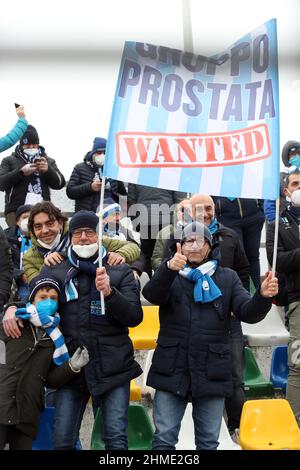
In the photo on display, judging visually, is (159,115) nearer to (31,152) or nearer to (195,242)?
(195,242)

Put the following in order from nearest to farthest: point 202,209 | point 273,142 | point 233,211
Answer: point 273,142, point 202,209, point 233,211

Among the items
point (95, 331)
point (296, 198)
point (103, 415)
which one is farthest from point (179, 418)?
point (296, 198)

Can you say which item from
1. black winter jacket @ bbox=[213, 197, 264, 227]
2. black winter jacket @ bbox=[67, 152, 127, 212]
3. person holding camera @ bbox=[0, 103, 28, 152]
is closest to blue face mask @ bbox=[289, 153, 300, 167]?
black winter jacket @ bbox=[213, 197, 264, 227]

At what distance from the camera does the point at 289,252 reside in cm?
534

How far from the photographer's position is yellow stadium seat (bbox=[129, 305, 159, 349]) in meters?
5.74

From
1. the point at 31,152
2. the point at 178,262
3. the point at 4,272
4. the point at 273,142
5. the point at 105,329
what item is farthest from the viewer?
the point at 31,152

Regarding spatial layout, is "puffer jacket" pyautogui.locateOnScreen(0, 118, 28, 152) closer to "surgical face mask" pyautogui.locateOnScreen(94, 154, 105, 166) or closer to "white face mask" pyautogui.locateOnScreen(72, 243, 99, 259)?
"surgical face mask" pyautogui.locateOnScreen(94, 154, 105, 166)

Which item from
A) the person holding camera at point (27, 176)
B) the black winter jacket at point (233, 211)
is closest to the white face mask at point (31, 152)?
the person holding camera at point (27, 176)

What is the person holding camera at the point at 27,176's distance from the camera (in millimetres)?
6613

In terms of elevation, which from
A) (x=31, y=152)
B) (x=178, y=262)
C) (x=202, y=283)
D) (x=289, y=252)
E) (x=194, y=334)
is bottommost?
(x=194, y=334)

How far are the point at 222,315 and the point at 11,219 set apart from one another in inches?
113

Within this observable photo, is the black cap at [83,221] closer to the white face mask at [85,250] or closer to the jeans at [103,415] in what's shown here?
the white face mask at [85,250]

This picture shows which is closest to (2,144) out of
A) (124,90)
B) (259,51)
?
(124,90)

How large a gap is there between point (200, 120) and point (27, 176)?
8.57 feet
